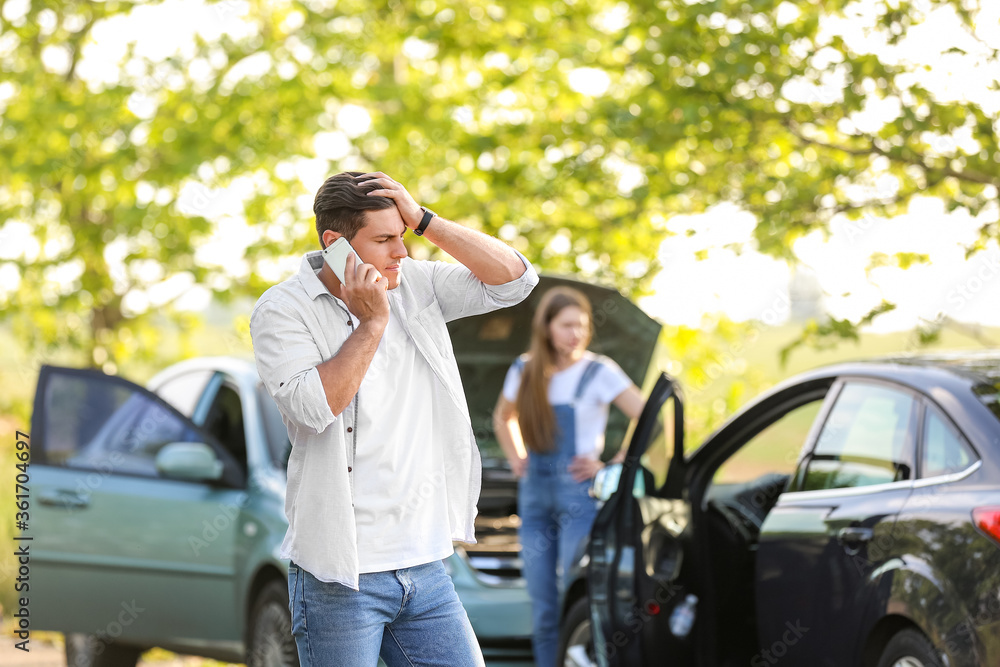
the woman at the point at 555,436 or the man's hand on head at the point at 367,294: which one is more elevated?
the man's hand on head at the point at 367,294

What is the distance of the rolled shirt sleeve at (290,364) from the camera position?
254cm

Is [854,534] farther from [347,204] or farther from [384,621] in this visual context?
[347,204]

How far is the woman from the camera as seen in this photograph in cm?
538

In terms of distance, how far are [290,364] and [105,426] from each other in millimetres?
3725

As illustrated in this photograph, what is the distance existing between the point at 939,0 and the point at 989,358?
10.6 ft

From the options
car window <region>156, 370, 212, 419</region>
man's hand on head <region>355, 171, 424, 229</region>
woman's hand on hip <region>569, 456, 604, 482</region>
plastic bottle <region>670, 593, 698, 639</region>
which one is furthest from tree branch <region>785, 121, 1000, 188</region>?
man's hand on head <region>355, 171, 424, 229</region>

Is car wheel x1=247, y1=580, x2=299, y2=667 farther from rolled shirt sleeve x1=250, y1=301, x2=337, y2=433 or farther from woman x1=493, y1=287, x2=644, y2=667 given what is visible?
rolled shirt sleeve x1=250, y1=301, x2=337, y2=433

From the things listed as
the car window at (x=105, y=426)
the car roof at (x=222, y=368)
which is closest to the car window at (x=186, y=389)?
the car roof at (x=222, y=368)

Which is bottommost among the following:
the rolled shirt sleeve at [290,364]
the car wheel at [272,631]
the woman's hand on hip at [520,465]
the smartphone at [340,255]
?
the car wheel at [272,631]

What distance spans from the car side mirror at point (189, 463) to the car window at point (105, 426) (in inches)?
4.6

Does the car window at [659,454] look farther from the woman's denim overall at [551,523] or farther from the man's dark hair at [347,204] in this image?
the man's dark hair at [347,204]

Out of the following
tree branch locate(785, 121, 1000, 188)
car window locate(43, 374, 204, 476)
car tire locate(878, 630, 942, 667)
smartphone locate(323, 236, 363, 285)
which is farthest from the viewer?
tree branch locate(785, 121, 1000, 188)

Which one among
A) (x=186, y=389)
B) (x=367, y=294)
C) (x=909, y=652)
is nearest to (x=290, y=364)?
(x=367, y=294)

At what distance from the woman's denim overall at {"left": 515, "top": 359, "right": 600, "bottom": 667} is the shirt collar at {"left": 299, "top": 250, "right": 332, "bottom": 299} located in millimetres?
2779
